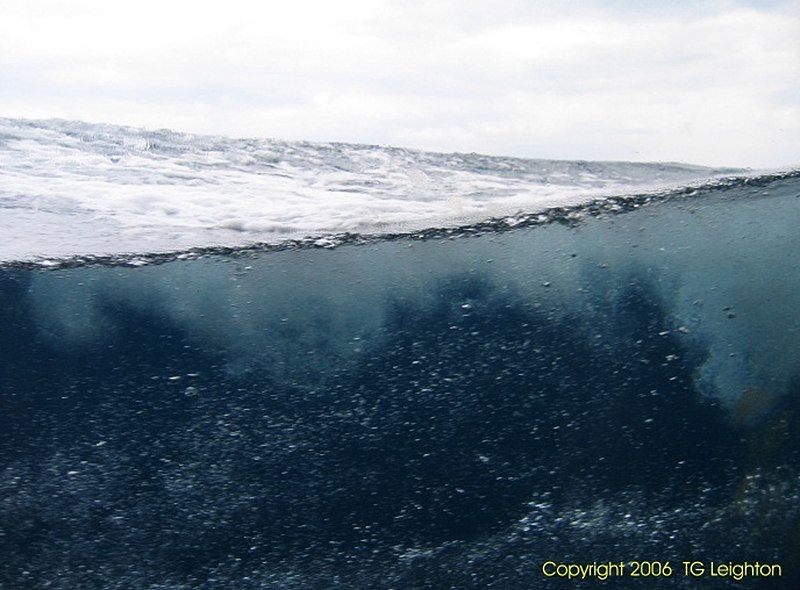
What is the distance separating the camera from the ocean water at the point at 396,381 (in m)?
5.33

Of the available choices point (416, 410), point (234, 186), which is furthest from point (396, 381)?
point (234, 186)

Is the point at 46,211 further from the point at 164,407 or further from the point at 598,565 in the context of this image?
the point at 598,565

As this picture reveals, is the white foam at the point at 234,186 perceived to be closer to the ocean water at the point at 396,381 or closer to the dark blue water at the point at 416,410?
the ocean water at the point at 396,381

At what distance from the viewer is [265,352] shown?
6324 mm

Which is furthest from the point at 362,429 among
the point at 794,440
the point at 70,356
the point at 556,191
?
the point at 794,440

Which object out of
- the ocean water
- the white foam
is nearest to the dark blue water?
the ocean water

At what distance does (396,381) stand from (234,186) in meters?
2.34

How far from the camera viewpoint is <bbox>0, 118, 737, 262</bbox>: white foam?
622 cm

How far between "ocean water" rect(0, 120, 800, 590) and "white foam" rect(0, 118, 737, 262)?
0.04 meters

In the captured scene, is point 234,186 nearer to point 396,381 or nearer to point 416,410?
point 396,381

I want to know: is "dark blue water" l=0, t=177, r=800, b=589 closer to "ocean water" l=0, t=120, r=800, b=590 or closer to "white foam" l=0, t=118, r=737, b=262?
"ocean water" l=0, t=120, r=800, b=590

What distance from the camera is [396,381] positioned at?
632 centimetres

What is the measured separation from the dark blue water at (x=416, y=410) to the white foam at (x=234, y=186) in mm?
252

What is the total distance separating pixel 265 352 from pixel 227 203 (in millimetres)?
1335
